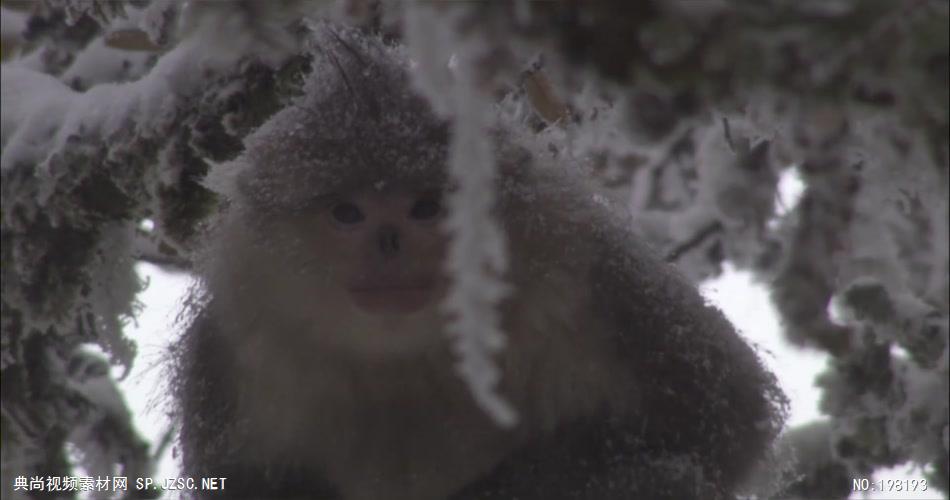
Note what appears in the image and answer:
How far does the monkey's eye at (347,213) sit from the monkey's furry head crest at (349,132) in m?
0.06

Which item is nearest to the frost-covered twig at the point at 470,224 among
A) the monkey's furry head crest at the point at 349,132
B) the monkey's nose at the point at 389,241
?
the monkey's furry head crest at the point at 349,132

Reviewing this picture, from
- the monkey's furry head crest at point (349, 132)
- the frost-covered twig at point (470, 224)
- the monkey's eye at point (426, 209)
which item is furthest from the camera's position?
the monkey's eye at point (426, 209)

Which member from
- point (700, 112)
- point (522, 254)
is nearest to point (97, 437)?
point (522, 254)

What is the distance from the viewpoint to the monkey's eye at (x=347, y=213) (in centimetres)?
277

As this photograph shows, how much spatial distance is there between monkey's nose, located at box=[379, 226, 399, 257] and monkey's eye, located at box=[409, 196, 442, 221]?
6 centimetres

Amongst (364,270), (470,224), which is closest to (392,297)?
(364,270)

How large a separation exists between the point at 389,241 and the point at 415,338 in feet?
0.75

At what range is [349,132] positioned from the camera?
2635 millimetres

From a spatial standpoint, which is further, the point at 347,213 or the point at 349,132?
the point at 347,213

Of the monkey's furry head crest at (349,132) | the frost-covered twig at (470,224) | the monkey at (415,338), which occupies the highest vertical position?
the monkey's furry head crest at (349,132)

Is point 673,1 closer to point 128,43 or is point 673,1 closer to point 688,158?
point 128,43

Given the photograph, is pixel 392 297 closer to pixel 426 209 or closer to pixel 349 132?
pixel 426 209

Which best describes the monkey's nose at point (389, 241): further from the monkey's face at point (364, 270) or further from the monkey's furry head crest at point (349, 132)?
the monkey's furry head crest at point (349, 132)

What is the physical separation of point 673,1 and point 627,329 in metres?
1.78
